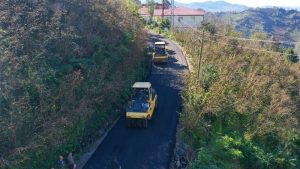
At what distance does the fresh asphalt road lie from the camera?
16.4 meters

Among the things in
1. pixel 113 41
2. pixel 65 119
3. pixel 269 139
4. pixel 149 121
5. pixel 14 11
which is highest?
pixel 14 11

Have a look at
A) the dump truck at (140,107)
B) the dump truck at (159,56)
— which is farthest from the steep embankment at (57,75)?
the dump truck at (159,56)

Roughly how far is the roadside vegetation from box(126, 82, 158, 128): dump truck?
2.22 m

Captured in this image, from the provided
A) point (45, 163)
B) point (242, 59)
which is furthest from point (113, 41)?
point (242, 59)

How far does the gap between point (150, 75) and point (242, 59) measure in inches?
395

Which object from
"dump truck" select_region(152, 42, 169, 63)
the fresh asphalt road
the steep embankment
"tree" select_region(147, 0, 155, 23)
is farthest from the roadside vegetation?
"tree" select_region(147, 0, 155, 23)

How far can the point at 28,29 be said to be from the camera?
1869cm

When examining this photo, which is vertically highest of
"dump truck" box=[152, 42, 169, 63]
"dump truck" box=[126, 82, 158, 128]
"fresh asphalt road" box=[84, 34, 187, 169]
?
"dump truck" box=[152, 42, 169, 63]

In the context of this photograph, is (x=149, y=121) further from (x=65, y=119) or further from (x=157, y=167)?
(x=65, y=119)

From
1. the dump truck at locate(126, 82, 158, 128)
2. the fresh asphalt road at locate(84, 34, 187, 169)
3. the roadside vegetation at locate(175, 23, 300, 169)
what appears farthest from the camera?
the dump truck at locate(126, 82, 158, 128)

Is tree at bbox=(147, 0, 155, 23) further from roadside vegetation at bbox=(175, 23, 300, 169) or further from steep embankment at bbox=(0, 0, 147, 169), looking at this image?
steep embankment at bbox=(0, 0, 147, 169)

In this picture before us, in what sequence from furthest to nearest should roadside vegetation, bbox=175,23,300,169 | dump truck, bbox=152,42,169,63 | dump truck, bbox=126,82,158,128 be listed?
dump truck, bbox=152,42,169,63 → dump truck, bbox=126,82,158,128 → roadside vegetation, bbox=175,23,300,169

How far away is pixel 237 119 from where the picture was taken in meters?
22.4

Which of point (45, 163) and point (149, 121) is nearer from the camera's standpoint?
point (45, 163)
